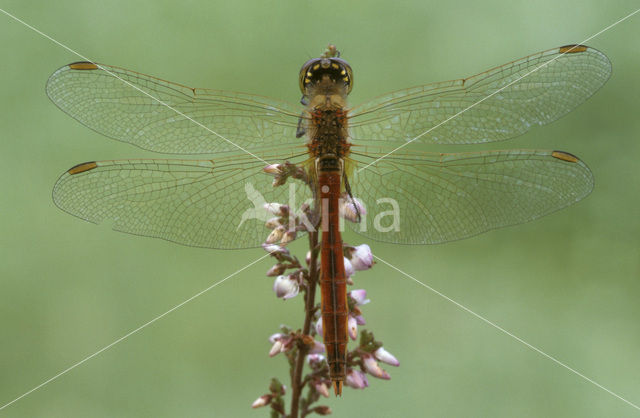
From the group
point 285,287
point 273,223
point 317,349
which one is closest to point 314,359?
point 317,349

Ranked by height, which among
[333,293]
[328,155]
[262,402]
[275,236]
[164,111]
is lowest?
[262,402]

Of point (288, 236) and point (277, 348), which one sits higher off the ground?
point (288, 236)

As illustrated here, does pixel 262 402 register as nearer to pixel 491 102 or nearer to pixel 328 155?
pixel 328 155

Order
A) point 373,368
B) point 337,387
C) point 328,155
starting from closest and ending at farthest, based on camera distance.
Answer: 1. point 337,387
2. point 373,368
3. point 328,155

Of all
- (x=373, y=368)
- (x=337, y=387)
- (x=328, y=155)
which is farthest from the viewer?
(x=328, y=155)

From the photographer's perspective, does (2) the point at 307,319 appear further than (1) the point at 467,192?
No

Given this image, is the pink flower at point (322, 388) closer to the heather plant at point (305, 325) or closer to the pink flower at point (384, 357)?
the heather plant at point (305, 325)

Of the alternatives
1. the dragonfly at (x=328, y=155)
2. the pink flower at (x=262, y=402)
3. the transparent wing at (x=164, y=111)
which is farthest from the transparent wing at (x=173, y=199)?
the pink flower at (x=262, y=402)
